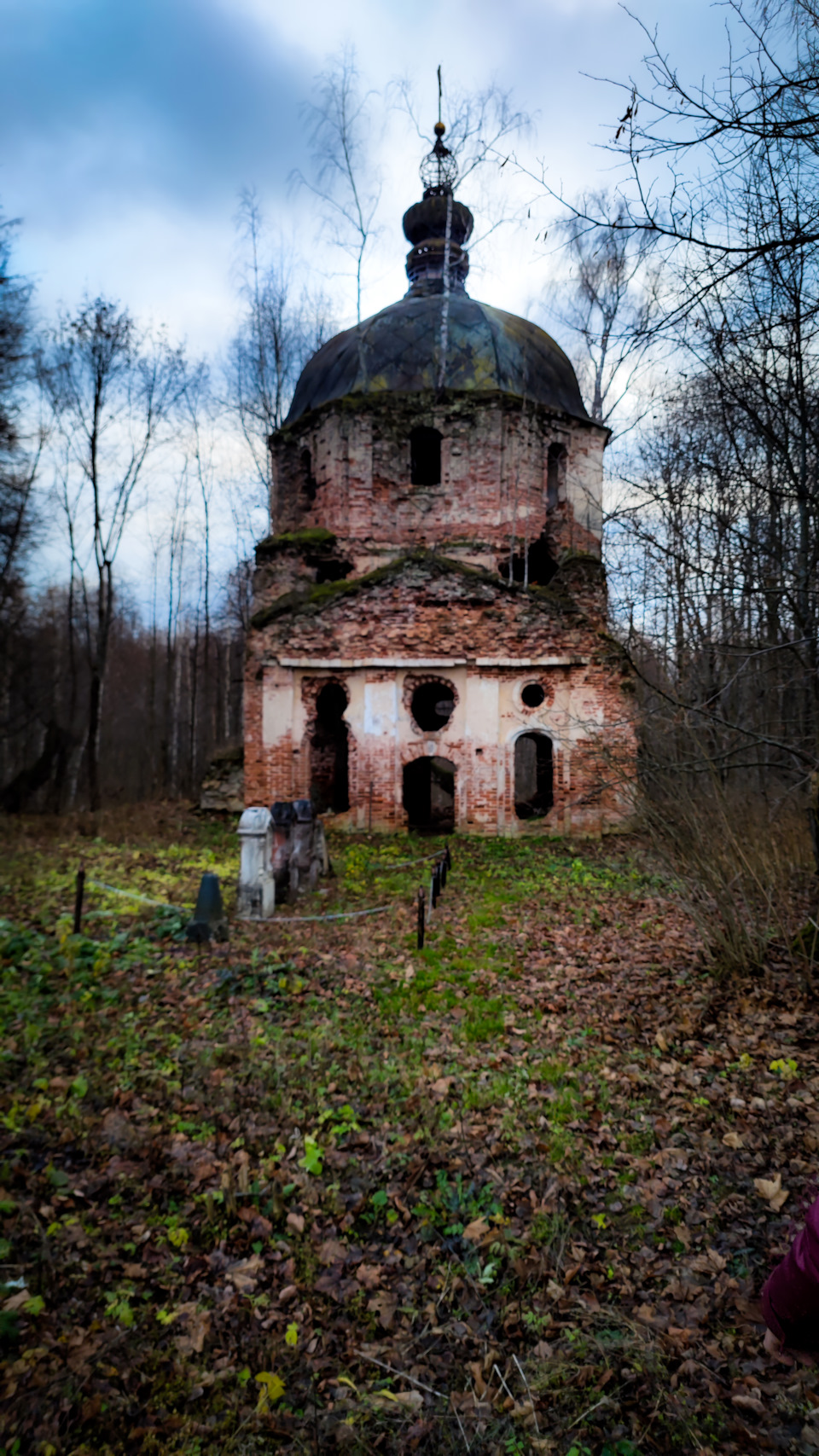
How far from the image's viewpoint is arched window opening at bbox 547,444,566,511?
1905cm

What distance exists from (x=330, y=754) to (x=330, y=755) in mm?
21

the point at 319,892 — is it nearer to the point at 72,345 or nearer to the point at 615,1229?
the point at 615,1229

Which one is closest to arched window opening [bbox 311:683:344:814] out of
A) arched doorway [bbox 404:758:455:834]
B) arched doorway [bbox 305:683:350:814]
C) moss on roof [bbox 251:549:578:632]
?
arched doorway [bbox 305:683:350:814]

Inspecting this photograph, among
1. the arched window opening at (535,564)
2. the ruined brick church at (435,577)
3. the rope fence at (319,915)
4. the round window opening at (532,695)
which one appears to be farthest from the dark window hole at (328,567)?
the rope fence at (319,915)

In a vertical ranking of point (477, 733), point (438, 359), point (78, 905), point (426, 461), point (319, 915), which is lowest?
point (319, 915)

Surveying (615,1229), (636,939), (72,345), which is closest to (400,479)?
(72,345)

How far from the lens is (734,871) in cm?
596

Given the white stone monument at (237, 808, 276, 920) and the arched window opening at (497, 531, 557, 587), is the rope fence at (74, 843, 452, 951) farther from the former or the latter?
the arched window opening at (497, 531, 557, 587)

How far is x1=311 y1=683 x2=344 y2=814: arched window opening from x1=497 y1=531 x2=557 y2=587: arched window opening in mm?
5231

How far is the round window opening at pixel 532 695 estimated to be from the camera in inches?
607

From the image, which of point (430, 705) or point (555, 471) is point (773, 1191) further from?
point (555, 471)

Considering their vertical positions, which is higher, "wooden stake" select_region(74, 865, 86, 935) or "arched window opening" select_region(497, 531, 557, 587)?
"arched window opening" select_region(497, 531, 557, 587)

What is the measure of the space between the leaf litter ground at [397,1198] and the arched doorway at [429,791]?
12521 mm

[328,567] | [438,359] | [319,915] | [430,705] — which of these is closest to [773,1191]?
[319,915]
